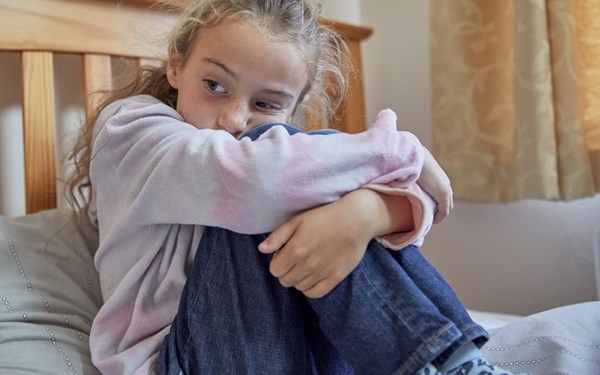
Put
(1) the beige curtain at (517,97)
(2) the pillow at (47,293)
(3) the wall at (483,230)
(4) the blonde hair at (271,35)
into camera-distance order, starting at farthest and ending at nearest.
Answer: (3) the wall at (483,230)
(1) the beige curtain at (517,97)
(4) the blonde hair at (271,35)
(2) the pillow at (47,293)

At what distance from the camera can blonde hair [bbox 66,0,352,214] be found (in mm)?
933

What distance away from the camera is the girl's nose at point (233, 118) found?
2.98ft

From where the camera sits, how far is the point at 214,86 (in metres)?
0.93

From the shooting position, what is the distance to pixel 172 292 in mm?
860

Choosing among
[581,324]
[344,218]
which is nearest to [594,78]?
[581,324]

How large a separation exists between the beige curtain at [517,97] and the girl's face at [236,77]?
0.64 m

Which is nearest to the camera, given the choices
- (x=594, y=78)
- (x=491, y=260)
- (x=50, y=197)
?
(x=50, y=197)

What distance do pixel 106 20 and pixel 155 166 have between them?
Result: 552 mm

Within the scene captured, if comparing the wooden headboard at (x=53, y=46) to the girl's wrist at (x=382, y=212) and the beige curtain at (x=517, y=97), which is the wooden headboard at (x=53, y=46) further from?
the girl's wrist at (x=382, y=212)

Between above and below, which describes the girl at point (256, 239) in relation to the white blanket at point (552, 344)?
above

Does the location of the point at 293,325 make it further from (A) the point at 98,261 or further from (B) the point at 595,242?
(B) the point at 595,242

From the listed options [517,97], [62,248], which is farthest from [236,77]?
[517,97]

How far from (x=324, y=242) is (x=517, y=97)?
854 mm

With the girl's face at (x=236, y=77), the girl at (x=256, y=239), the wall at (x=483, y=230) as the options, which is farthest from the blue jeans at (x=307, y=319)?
the wall at (x=483, y=230)
